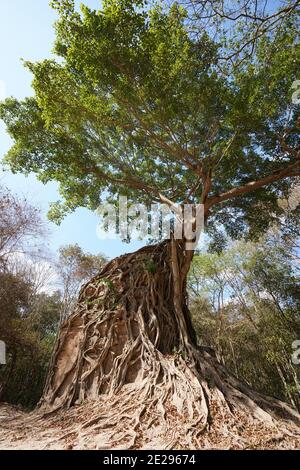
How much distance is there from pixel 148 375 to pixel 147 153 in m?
5.86

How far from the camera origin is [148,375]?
482 centimetres

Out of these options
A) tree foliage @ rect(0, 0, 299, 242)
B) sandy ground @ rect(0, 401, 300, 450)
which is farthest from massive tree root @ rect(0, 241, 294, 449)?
tree foliage @ rect(0, 0, 299, 242)

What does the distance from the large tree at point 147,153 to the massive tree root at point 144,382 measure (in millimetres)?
25

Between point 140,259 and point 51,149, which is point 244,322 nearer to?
point 140,259

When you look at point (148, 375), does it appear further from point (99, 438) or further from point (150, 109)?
point (150, 109)

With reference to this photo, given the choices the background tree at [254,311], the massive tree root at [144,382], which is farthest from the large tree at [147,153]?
the background tree at [254,311]

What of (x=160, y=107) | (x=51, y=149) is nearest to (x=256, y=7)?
(x=160, y=107)

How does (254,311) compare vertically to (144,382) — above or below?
above

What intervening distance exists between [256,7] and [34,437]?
7.07m

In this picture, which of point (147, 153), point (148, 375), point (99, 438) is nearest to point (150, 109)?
point (147, 153)

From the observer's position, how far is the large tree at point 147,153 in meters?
4.29

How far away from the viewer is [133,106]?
20.3ft

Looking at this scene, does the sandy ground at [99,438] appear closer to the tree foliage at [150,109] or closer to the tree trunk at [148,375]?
the tree trunk at [148,375]

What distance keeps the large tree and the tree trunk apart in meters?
0.03
